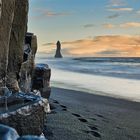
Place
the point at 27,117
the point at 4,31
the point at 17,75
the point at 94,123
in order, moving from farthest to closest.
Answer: the point at 94,123 < the point at 17,75 < the point at 4,31 < the point at 27,117

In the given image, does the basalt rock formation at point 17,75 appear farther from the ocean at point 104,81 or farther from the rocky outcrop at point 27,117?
the ocean at point 104,81

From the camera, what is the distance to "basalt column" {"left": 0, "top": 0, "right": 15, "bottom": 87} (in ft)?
21.7

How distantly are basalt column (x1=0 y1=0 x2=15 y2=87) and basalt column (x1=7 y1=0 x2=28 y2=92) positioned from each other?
0.68 m

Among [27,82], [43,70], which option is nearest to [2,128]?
[27,82]

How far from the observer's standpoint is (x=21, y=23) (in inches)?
301

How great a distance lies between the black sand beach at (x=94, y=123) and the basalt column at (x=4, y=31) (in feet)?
3.87

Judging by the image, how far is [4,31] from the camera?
667 centimetres

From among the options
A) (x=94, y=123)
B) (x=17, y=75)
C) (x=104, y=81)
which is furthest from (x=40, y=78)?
(x=104, y=81)

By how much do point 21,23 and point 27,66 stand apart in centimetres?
122

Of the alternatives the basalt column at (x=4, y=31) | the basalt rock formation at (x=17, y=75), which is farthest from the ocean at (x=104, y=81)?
the basalt column at (x=4, y=31)

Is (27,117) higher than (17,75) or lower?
lower

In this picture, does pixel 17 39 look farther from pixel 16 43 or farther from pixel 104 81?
pixel 104 81

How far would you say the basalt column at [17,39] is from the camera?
7496 millimetres

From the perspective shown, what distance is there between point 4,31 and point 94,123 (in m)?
2.47
